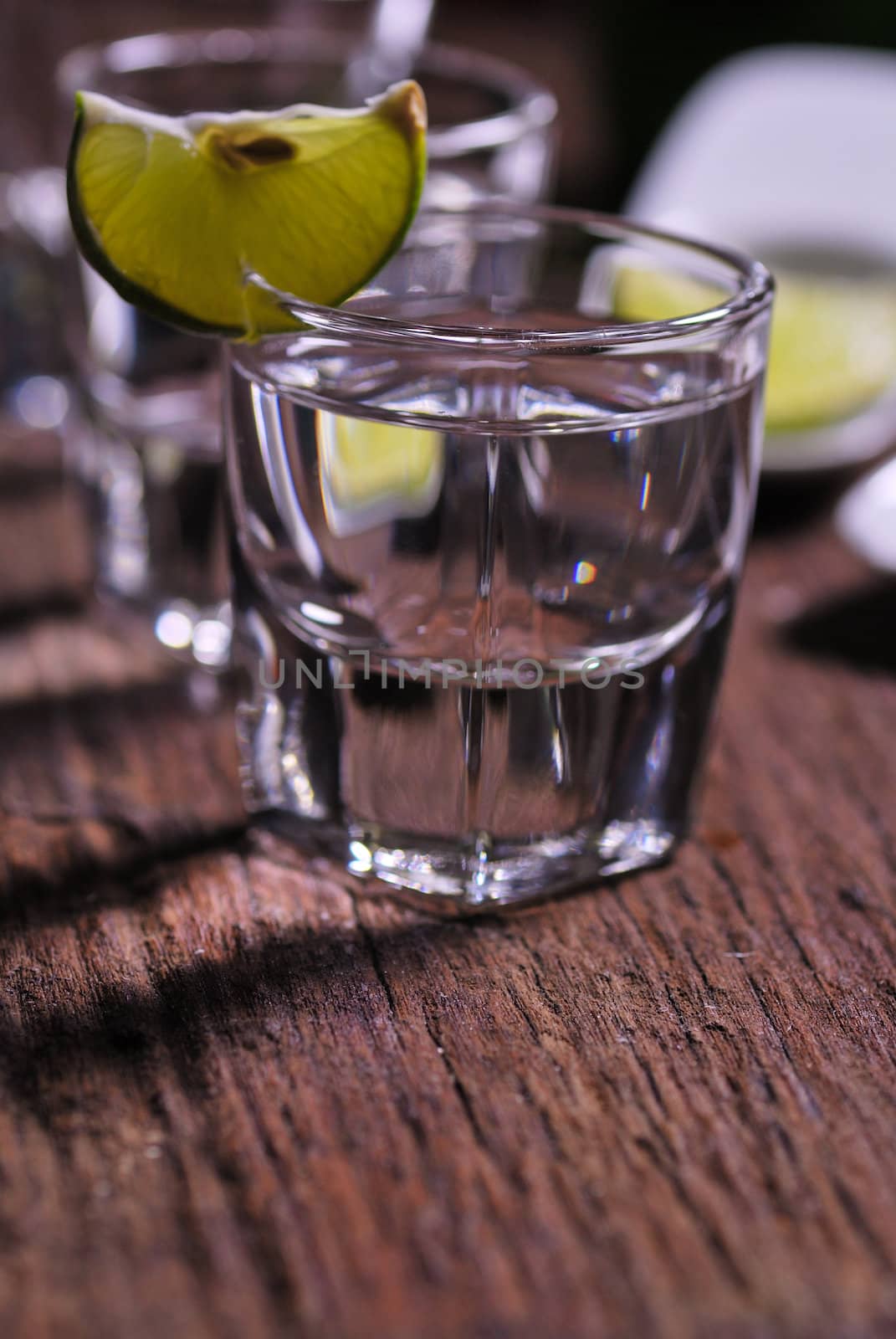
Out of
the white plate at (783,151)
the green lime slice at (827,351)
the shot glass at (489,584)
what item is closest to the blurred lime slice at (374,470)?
the shot glass at (489,584)

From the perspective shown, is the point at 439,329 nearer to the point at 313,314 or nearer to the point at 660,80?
the point at 313,314

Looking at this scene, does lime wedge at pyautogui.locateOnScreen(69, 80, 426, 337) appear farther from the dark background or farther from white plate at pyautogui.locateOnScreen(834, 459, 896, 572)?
the dark background

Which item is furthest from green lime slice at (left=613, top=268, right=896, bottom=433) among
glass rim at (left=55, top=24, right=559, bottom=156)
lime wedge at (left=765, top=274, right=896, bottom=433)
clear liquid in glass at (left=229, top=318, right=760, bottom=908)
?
clear liquid in glass at (left=229, top=318, right=760, bottom=908)

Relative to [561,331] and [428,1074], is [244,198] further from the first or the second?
[428,1074]

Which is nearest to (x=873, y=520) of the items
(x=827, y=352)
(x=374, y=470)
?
(x=827, y=352)

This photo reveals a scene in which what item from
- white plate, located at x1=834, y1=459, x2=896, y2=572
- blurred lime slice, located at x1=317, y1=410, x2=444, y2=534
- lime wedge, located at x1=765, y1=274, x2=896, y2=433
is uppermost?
blurred lime slice, located at x1=317, y1=410, x2=444, y2=534

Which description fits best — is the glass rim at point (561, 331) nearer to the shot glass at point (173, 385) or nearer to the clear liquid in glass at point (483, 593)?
the clear liquid in glass at point (483, 593)
